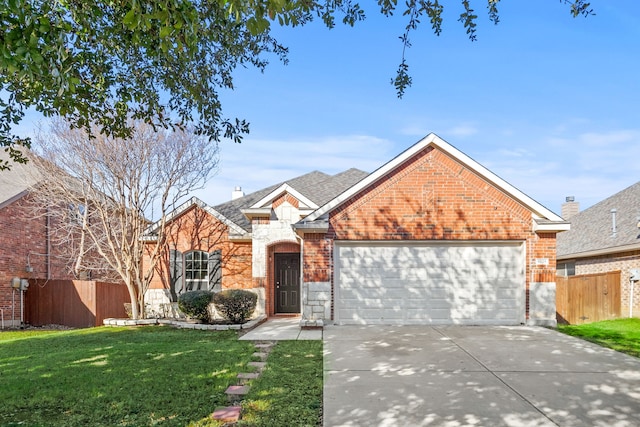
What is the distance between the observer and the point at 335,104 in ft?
39.0

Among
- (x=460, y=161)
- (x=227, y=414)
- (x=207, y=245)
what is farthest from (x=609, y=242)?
(x=227, y=414)

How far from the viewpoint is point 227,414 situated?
480 cm

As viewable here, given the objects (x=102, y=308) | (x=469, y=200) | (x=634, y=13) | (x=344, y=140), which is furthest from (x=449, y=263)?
(x=102, y=308)

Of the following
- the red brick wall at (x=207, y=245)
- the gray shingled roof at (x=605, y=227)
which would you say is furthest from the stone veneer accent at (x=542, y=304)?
the red brick wall at (x=207, y=245)

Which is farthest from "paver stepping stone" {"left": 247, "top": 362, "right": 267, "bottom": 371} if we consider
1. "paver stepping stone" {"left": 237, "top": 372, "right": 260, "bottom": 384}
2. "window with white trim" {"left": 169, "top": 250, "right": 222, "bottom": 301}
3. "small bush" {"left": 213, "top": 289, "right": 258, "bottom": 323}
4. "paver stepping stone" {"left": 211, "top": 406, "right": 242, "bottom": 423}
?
"window with white trim" {"left": 169, "top": 250, "right": 222, "bottom": 301}

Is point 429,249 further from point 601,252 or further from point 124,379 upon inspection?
point 601,252

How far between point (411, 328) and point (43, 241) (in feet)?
49.9

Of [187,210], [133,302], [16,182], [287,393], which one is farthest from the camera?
[16,182]

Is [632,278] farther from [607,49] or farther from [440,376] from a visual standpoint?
[440,376]

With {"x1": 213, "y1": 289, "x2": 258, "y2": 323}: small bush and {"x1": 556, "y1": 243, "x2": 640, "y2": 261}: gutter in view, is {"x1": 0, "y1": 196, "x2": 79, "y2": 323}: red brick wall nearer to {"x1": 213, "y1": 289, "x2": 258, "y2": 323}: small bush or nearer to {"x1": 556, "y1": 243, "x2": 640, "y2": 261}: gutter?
{"x1": 213, "y1": 289, "x2": 258, "y2": 323}: small bush

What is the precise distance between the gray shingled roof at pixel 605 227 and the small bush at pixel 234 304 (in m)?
14.3

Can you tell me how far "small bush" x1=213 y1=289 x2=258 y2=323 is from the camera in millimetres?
12508

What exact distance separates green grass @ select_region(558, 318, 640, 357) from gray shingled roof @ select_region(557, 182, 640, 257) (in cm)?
404

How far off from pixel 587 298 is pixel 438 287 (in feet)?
23.3
